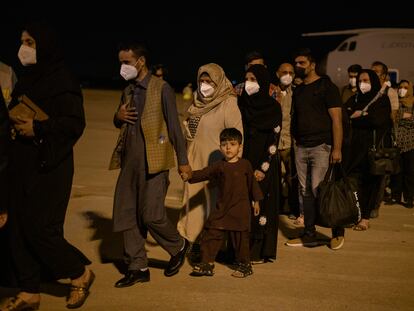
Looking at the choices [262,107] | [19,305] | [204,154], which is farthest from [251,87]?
[19,305]

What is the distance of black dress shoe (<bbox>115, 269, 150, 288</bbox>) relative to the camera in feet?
16.0

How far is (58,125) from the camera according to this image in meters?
4.10

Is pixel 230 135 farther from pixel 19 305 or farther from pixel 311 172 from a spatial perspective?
pixel 19 305

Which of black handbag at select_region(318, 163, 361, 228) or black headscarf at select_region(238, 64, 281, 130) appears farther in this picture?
black handbag at select_region(318, 163, 361, 228)

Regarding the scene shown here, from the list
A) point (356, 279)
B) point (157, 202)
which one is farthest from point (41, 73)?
point (356, 279)

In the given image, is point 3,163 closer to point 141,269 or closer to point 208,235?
point 141,269

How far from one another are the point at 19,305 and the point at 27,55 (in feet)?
5.39

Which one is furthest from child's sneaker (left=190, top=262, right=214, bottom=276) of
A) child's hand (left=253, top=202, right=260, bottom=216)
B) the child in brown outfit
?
child's hand (left=253, top=202, right=260, bottom=216)

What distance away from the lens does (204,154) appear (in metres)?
5.66

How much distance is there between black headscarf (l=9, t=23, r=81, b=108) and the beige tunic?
1647mm

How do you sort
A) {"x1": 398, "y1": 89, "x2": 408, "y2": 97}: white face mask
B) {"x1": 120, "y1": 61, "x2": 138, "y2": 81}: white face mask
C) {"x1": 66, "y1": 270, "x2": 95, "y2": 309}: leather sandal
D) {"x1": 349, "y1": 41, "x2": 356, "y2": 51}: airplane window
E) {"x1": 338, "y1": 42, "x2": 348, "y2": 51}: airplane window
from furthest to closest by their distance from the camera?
{"x1": 338, "y1": 42, "x2": 348, "y2": 51}: airplane window, {"x1": 349, "y1": 41, "x2": 356, "y2": 51}: airplane window, {"x1": 398, "y1": 89, "x2": 408, "y2": 97}: white face mask, {"x1": 120, "y1": 61, "x2": 138, "y2": 81}: white face mask, {"x1": 66, "y1": 270, "x2": 95, "y2": 309}: leather sandal

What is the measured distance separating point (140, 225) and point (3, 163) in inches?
66.4

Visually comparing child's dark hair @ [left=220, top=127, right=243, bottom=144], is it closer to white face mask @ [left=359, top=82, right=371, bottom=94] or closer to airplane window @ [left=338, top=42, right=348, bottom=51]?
white face mask @ [left=359, top=82, right=371, bottom=94]

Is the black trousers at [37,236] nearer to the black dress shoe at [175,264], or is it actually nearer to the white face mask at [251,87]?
the black dress shoe at [175,264]
